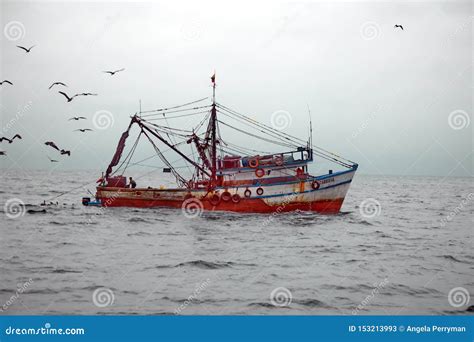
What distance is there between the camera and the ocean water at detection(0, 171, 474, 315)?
1130 cm

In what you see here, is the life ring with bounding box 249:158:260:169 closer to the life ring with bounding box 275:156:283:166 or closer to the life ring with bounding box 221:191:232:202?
the life ring with bounding box 275:156:283:166

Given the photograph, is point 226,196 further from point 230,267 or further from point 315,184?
point 230,267

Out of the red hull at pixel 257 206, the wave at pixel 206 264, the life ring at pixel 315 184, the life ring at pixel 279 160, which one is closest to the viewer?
the wave at pixel 206 264

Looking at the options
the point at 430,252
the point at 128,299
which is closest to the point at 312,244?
the point at 430,252

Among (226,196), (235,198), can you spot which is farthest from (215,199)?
(235,198)

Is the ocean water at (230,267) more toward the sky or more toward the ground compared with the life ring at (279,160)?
more toward the ground

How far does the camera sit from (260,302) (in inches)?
448

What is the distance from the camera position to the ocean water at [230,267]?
37.1 ft

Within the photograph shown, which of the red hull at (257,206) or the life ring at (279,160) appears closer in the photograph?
the life ring at (279,160)

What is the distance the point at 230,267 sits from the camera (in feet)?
49.3

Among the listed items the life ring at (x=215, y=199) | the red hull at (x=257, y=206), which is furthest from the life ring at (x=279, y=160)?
the life ring at (x=215, y=199)

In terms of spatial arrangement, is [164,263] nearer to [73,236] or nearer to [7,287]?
[7,287]

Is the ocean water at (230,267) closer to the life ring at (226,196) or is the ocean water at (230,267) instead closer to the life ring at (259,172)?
the life ring at (226,196)

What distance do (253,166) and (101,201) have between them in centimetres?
1257
